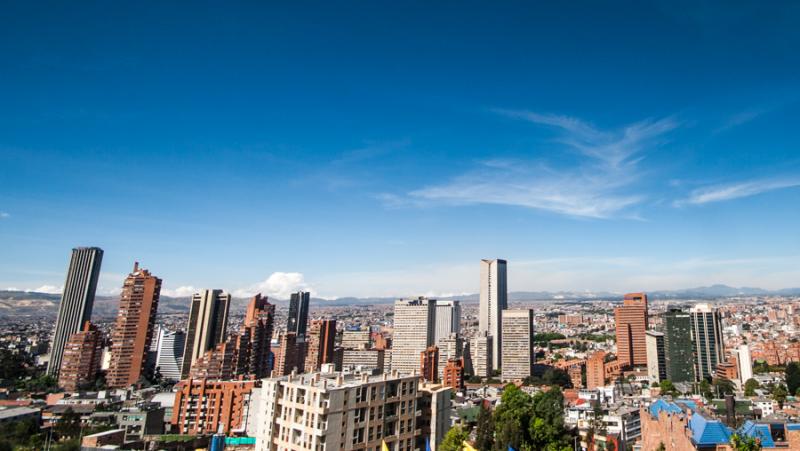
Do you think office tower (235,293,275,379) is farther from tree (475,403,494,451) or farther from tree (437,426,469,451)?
tree (437,426,469,451)

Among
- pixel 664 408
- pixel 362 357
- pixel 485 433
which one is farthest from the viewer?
pixel 362 357

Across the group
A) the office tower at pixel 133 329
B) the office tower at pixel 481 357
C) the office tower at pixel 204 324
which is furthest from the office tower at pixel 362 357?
the office tower at pixel 133 329

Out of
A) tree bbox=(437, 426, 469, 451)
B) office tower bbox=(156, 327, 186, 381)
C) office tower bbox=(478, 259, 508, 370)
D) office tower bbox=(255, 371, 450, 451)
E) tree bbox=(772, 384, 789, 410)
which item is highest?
office tower bbox=(478, 259, 508, 370)

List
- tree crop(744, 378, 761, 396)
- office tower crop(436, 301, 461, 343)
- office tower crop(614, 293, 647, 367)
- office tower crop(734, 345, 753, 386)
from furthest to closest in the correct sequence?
office tower crop(436, 301, 461, 343) < office tower crop(614, 293, 647, 367) < office tower crop(734, 345, 753, 386) < tree crop(744, 378, 761, 396)

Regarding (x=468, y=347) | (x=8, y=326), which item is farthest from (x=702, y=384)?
(x=8, y=326)

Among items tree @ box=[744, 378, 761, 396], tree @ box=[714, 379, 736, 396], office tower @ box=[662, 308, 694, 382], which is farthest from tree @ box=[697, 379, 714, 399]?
office tower @ box=[662, 308, 694, 382]

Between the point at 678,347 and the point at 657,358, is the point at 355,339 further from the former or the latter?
the point at 678,347

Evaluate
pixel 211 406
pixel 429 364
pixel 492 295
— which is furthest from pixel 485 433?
pixel 492 295
